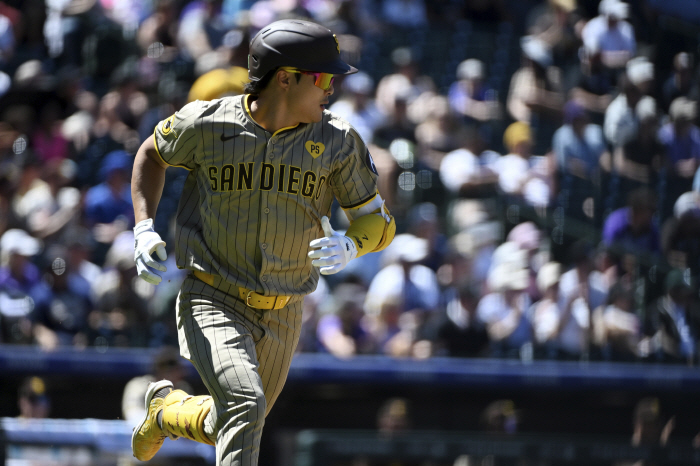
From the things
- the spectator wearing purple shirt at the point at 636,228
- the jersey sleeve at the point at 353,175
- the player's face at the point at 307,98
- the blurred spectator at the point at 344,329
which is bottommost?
the blurred spectator at the point at 344,329

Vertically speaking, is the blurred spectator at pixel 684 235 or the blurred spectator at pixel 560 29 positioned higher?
the blurred spectator at pixel 560 29

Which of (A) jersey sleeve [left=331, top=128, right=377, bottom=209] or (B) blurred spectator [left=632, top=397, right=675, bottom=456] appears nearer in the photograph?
(A) jersey sleeve [left=331, top=128, right=377, bottom=209]

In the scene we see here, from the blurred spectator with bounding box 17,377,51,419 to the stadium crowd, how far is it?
24.8 inches

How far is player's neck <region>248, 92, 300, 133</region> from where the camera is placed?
3586 millimetres

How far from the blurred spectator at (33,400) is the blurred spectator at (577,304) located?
151 inches

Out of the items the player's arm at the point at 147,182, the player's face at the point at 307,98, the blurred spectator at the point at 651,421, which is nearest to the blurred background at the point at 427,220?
the blurred spectator at the point at 651,421

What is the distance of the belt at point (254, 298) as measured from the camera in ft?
11.7

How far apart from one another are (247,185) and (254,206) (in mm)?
83

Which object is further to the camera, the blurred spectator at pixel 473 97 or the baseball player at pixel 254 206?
the blurred spectator at pixel 473 97

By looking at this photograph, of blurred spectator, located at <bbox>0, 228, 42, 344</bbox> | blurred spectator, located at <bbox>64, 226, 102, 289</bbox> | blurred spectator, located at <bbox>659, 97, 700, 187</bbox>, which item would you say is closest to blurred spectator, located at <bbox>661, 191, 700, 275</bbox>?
blurred spectator, located at <bbox>659, 97, 700, 187</bbox>

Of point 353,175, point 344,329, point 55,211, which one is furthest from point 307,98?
point 55,211

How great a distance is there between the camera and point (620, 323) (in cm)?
752

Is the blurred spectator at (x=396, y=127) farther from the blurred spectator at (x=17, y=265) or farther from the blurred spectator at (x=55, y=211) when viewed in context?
the blurred spectator at (x=17, y=265)

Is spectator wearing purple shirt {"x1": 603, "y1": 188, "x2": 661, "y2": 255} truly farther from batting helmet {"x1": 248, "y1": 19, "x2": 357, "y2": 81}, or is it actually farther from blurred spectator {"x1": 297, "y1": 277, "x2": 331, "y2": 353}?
batting helmet {"x1": 248, "y1": 19, "x2": 357, "y2": 81}
